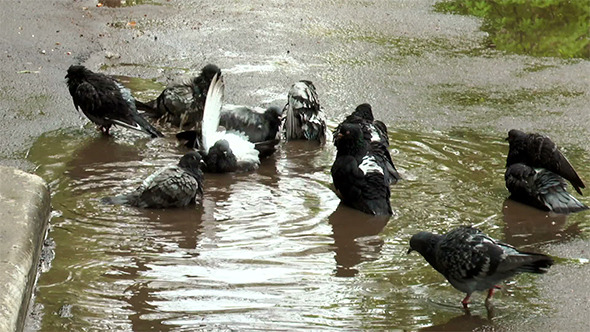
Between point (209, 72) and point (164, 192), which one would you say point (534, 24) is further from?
point (164, 192)

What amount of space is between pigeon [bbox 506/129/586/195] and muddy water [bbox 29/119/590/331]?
1.12 feet

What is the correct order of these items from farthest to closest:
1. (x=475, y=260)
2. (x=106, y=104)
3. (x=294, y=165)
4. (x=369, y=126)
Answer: (x=106, y=104) → (x=294, y=165) → (x=369, y=126) → (x=475, y=260)


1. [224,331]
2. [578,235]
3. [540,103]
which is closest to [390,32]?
[540,103]

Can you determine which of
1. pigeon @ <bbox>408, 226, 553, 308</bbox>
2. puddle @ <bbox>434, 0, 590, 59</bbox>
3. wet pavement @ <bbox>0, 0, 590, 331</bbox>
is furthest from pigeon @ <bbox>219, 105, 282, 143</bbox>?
puddle @ <bbox>434, 0, 590, 59</bbox>

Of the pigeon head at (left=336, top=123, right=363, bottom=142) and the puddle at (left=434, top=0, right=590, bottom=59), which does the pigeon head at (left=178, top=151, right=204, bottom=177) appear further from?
the puddle at (left=434, top=0, right=590, bottom=59)

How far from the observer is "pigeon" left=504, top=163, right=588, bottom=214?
726cm

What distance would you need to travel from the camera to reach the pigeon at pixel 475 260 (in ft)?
17.5

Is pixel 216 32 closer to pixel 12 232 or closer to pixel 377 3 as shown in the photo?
pixel 377 3

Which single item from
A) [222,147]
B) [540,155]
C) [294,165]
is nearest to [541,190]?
[540,155]

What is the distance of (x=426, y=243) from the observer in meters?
5.76

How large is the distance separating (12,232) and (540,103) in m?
6.46

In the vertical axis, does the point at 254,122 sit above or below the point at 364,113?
below

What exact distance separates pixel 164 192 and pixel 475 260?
2.65 m

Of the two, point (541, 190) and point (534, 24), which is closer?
point (541, 190)
